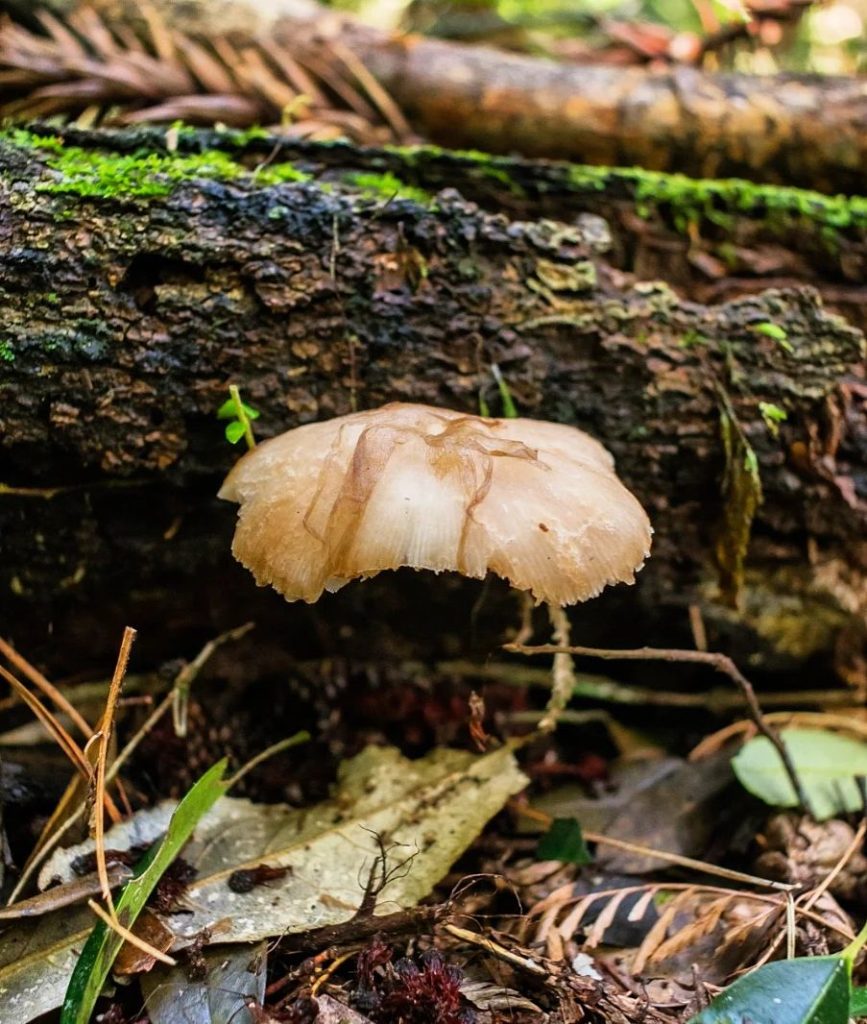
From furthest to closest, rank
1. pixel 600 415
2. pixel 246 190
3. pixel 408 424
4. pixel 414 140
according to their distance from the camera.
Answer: pixel 414 140 → pixel 600 415 → pixel 246 190 → pixel 408 424

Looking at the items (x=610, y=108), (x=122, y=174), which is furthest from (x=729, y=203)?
(x=122, y=174)

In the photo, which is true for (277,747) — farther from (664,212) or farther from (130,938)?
(664,212)

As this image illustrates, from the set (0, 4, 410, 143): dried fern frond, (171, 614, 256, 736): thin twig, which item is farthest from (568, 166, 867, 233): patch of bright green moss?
(171, 614, 256, 736): thin twig

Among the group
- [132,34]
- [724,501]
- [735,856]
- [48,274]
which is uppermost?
[132,34]

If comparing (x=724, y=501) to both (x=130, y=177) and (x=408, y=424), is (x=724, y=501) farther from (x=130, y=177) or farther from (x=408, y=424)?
(x=130, y=177)

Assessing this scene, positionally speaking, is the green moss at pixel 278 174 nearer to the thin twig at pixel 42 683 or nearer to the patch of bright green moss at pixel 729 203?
the patch of bright green moss at pixel 729 203

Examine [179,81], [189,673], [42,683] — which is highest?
[179,81]

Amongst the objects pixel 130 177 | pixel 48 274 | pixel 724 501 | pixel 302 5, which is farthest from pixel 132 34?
pixel 724 501
